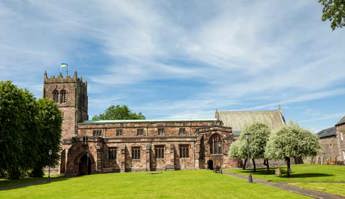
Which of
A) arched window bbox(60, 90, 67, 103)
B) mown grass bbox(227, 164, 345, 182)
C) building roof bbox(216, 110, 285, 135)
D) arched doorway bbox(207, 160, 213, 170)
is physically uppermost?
arched window bbox(60, 90, 67, 103)

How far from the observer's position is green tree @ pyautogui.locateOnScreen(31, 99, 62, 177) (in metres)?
49.5

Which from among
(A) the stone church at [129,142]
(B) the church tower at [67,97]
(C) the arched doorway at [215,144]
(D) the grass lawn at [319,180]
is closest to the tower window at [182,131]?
(A) the stone church at [129,142]

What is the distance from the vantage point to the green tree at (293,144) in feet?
118

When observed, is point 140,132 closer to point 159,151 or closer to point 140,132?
point 140,132

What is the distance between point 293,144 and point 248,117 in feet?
139

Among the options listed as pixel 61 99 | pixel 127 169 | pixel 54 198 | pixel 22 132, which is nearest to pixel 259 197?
pixel 54 198

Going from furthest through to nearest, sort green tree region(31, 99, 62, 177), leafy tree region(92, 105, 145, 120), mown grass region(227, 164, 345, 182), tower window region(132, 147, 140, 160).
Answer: leafy tree region(92, 105, 145, 120) → tower window region(132, 147, 140, 160) → green tree region(31, 99, 62, 177) → mown grass region(227, 164, 345, 182)

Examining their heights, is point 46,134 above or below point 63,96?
below

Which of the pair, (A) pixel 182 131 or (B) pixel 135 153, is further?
(A) pixel 182 131

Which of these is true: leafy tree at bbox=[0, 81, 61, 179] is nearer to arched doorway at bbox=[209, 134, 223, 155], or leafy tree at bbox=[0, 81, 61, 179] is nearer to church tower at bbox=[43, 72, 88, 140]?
church tower at bbox=[43, 72, 88, 140]

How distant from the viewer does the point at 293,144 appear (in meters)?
36.2

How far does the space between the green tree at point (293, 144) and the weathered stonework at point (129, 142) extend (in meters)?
23.6

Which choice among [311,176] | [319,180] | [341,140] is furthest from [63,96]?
[341,140]

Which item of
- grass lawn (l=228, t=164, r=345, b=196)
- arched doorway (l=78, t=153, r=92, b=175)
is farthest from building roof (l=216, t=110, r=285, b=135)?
grass lawn (l=228, t=164, r=345, b=196)
